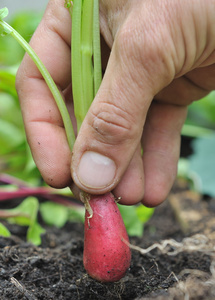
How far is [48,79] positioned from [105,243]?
1.51 feet

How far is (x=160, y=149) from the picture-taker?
1.36 metres

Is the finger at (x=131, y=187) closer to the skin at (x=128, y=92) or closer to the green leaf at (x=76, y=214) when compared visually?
the skin at (x=128, y=92)

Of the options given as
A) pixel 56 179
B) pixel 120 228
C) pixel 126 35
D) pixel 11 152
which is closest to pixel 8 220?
pixel 11 152

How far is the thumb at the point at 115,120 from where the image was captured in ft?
2.78

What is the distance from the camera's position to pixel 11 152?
2.00 m

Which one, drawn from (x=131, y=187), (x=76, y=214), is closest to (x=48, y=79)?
(x=131, y=187)

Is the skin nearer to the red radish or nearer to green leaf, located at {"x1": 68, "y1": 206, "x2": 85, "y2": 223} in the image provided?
the red radish

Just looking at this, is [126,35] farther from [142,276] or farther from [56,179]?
[142,276]

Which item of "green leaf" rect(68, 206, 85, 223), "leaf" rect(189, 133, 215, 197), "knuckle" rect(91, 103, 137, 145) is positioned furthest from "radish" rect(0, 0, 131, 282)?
"leaf" rect(189, 133, 215, 197)

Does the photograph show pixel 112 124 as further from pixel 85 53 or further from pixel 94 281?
pixel 94 281

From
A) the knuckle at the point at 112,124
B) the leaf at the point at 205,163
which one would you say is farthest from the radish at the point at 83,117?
the leaf at the point at 205,163

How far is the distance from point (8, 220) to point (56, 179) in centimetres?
Result: 64

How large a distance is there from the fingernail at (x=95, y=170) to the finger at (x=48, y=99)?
0.36 feet

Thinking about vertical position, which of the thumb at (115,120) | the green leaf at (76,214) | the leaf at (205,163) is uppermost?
the thumb at (115,120)
